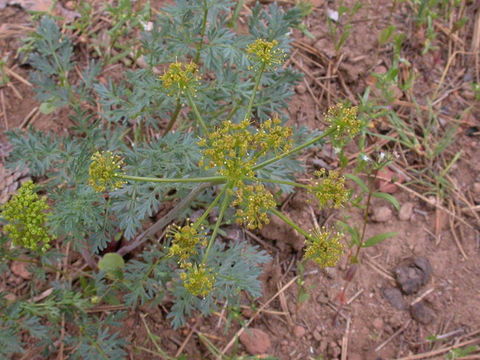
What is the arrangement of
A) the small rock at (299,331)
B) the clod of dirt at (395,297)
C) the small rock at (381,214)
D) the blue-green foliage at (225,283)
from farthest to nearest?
the small rock at (381,214)
the clod of dirt at (395,297)
the small rock at (299,331)
the blue-green foliage at (225,283)

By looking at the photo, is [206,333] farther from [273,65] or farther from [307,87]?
[307,87]

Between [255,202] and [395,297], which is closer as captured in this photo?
[255,202]

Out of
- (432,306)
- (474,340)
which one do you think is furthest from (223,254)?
(474,340)

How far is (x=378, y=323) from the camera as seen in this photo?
12.8 ft

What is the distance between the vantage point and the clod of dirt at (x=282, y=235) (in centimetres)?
408

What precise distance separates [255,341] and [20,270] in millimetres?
1876

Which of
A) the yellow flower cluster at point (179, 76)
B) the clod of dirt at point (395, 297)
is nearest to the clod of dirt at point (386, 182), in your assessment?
the clod of dirt at point (395, 297)

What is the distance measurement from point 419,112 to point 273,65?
7.31ft

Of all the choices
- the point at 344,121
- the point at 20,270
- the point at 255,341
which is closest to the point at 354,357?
the point at 255,341

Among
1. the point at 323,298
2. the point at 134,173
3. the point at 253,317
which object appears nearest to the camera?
the point at 134,173

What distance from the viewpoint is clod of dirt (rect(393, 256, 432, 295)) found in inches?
157

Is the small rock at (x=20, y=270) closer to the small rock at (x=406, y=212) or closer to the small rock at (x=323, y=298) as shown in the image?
the small rock at (x=323, y=298)

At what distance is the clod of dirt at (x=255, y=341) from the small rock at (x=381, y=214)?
1364 millimetres

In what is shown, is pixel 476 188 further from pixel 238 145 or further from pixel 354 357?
pixel 238 145
